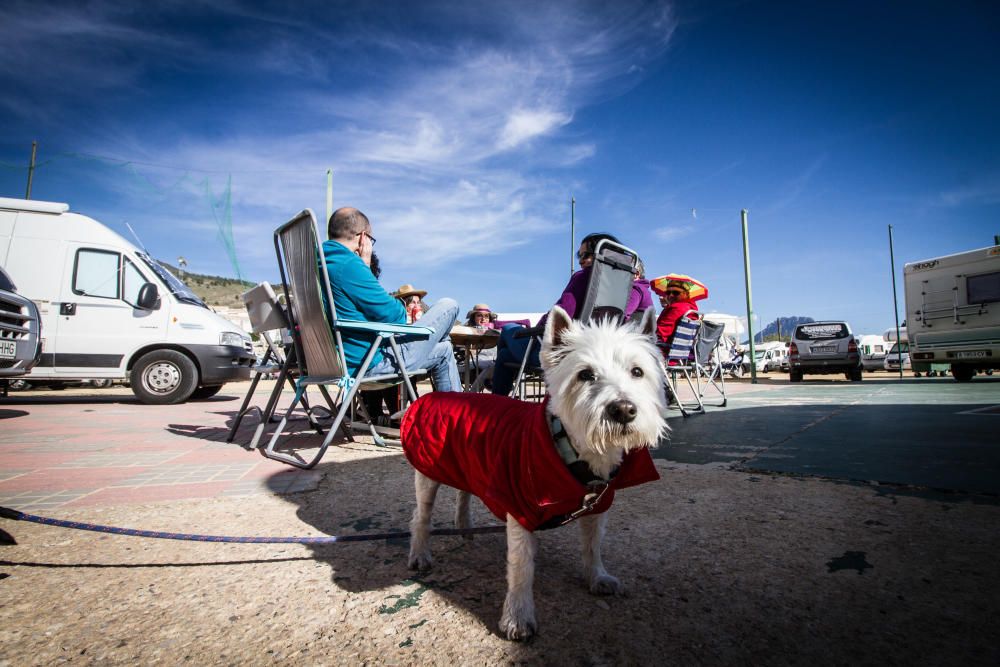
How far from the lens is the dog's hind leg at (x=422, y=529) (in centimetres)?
184

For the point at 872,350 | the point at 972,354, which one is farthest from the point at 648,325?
the point at 872,350

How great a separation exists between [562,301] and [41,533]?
3.80 m

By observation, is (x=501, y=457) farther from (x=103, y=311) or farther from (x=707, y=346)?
(x=103, y=311)

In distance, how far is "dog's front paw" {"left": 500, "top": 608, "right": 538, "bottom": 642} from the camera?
1.36 m

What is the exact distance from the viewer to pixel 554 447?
154 cm

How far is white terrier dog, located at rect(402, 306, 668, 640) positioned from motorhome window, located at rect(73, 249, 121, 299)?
9.19m

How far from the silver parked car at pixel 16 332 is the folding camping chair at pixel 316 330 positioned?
360cm

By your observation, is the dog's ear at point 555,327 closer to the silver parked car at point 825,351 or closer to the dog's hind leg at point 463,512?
the dog's hind leg at point 463,512

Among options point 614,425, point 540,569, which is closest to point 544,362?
point 614,425

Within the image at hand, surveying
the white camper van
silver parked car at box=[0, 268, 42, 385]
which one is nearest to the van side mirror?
the white camper van

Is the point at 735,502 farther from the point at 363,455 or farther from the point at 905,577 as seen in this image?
the point at 363,455

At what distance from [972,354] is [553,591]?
17071 mm

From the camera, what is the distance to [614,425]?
1.52 m

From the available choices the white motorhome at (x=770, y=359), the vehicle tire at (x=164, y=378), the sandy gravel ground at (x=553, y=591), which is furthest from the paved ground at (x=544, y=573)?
the white motorhome at (x=770, y=359)
